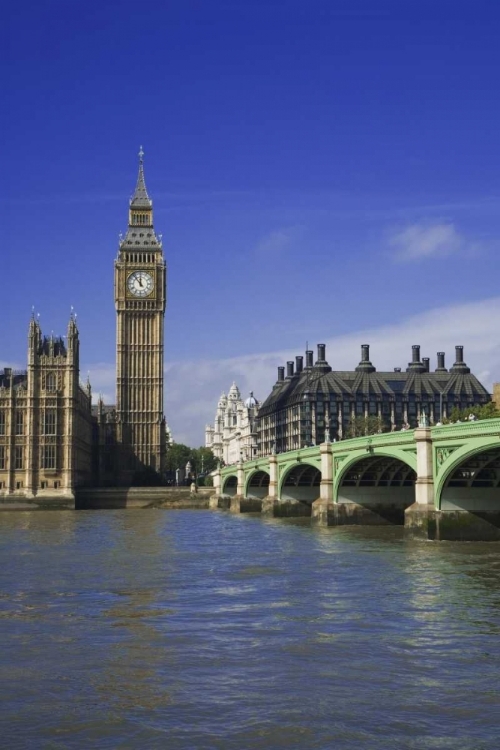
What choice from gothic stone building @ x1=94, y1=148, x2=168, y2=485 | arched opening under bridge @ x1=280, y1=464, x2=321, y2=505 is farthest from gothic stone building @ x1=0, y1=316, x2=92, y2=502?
arched opening under bridge @ x1=280, y1=464, x2=321, y2=505

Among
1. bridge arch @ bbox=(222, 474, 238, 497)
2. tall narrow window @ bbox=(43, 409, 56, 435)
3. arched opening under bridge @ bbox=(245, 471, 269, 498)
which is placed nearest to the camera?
arched opening under bridge @ bbox=(245, 471, 269, 498)

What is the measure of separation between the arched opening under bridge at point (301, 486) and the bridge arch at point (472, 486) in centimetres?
3673

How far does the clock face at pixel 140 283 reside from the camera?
14425 centimetres

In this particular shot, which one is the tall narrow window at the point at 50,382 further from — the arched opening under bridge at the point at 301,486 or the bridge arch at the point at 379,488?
the bridge arch at the point at 379,488

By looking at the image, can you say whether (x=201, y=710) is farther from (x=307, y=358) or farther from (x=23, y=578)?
(x=307, y=358)

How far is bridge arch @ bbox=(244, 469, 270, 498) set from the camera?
106 meters

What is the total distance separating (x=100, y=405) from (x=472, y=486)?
100 meters

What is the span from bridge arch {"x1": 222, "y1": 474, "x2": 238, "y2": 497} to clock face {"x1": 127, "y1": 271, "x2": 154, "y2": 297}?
31412 millimetres

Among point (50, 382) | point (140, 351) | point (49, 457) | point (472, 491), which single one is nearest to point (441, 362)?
point (140, 351)

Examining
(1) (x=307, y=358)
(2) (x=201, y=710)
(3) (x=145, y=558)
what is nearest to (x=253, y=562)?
(3) (x=145, y=558)

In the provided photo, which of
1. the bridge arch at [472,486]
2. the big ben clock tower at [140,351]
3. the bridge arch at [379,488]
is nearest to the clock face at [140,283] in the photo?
the big ben clock tower at [140,351]

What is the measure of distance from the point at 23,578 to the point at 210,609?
409 inches

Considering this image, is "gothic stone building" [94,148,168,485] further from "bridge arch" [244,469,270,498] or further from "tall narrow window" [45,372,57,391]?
"bridge arch" [244,469,270,498]

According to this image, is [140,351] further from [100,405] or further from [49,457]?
[49,457]
